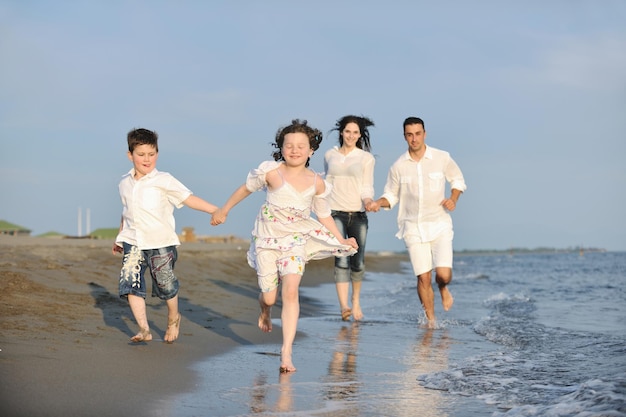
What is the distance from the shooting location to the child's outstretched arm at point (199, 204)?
6.27 metres

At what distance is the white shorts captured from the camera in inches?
340

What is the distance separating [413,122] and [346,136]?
3.85ft

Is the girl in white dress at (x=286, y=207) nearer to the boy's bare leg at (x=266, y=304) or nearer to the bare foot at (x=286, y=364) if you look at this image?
the boy's bare leg at (x=266, y=304)

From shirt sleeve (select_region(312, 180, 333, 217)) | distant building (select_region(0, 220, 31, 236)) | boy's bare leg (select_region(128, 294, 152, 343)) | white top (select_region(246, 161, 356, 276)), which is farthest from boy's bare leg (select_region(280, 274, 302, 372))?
distant building (select_region(0, 220, 31, 236))

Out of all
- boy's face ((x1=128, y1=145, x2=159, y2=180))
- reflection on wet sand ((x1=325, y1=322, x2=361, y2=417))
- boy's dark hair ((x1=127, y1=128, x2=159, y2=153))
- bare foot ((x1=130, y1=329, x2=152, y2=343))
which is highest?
boy's dark hair ((x1=127, y1=128, x2=159, y2=153))

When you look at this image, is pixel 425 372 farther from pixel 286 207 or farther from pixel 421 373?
pixel 286 207

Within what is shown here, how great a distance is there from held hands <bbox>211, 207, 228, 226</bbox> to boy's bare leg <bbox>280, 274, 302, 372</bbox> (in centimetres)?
71

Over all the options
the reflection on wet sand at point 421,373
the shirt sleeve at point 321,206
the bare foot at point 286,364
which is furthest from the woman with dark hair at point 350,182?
the bare foot at point 286,364

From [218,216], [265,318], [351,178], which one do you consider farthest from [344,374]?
[351,178]

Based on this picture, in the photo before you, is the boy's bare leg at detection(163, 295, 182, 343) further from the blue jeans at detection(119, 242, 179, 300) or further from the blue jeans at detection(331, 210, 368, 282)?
the blue jeans at detection(331, 210, 368, 282)

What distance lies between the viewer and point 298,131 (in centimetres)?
599

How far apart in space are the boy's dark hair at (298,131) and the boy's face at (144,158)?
1.02 meters

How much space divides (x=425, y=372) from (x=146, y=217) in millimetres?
2555

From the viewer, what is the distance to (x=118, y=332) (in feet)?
22.4
